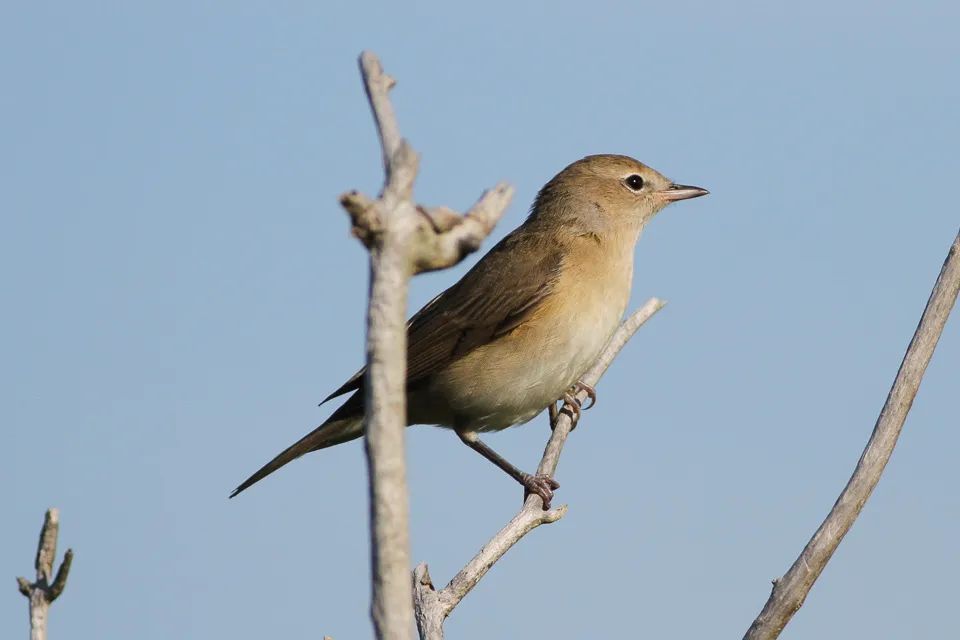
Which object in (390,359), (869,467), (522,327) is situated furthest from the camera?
(522,327)

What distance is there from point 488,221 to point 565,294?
5102 millimetres

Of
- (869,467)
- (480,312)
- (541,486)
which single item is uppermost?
(480,312)

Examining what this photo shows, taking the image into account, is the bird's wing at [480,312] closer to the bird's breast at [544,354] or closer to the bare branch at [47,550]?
the bird's breast at [544,354]

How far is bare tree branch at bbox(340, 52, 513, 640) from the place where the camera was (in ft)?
6.06

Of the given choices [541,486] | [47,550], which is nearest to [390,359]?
[47,550]

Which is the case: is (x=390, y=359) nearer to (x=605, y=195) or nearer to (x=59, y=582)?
(x=59, y=582)

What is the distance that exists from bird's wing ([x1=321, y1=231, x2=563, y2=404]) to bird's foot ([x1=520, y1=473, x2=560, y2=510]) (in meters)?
1.02

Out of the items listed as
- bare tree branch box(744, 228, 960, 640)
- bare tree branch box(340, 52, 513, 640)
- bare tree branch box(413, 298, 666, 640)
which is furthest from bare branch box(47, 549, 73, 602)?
bare tree branch box(744, 228, 960, 640)

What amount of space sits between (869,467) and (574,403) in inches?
148

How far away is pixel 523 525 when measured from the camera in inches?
207

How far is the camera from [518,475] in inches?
281

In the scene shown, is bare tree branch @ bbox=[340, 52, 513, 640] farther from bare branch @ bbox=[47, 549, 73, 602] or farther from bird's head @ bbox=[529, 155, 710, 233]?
bird's head @ bbox=[529, 155, 710, 233]

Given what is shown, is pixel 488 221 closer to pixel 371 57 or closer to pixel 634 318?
pixel 371 57

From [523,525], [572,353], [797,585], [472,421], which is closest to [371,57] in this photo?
[797,585]
